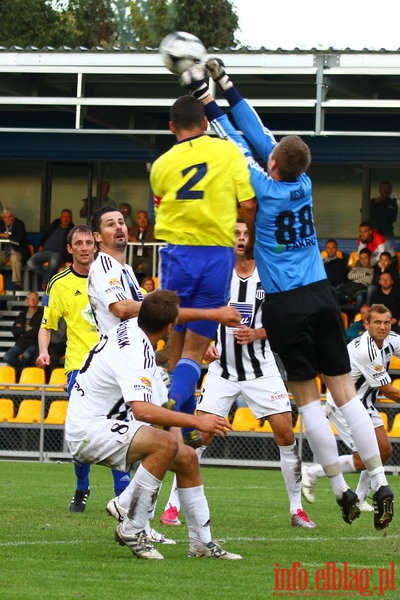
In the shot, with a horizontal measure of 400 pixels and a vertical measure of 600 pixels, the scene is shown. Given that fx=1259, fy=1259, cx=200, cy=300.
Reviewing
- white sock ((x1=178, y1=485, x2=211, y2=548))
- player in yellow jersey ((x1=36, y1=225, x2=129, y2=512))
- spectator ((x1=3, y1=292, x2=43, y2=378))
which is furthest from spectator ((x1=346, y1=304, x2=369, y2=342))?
white sock ((x1=178, y1=485, x2=211, y2=548))

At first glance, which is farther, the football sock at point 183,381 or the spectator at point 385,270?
the spectator at point 385,270

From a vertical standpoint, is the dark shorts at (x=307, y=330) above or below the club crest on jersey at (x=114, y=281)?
below

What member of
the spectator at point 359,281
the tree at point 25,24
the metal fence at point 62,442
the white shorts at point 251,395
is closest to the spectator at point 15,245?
the metal fence at point 62,442

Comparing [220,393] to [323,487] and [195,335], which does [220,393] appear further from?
[323,487]

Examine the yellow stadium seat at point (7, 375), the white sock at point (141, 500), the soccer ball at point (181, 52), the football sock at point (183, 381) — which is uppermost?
the soccer ball at point (181, 52)

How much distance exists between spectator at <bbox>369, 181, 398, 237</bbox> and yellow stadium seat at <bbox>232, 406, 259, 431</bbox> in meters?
7.03

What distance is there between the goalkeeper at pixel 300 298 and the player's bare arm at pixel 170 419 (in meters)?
1.17

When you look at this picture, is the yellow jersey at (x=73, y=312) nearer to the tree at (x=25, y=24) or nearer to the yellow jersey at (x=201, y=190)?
the yellow jersey at (x=201, y=190)

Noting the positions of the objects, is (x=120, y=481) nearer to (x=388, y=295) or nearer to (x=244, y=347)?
(x=244, y=347)

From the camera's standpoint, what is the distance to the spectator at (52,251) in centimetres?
2317

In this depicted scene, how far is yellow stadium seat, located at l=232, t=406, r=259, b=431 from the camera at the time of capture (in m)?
18.4

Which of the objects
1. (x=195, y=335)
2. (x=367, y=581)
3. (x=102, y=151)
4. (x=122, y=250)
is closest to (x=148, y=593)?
(x=367, y=581)

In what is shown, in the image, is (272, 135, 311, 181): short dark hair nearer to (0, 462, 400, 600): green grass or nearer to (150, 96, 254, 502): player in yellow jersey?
(150, 96, 254, 502): player in yellow jersey

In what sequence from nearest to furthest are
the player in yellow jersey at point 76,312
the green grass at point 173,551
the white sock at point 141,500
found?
1. the green grass at point 173,551
2. the white sock at point 141,500
3. the player in yellow jersey at point 76,312
